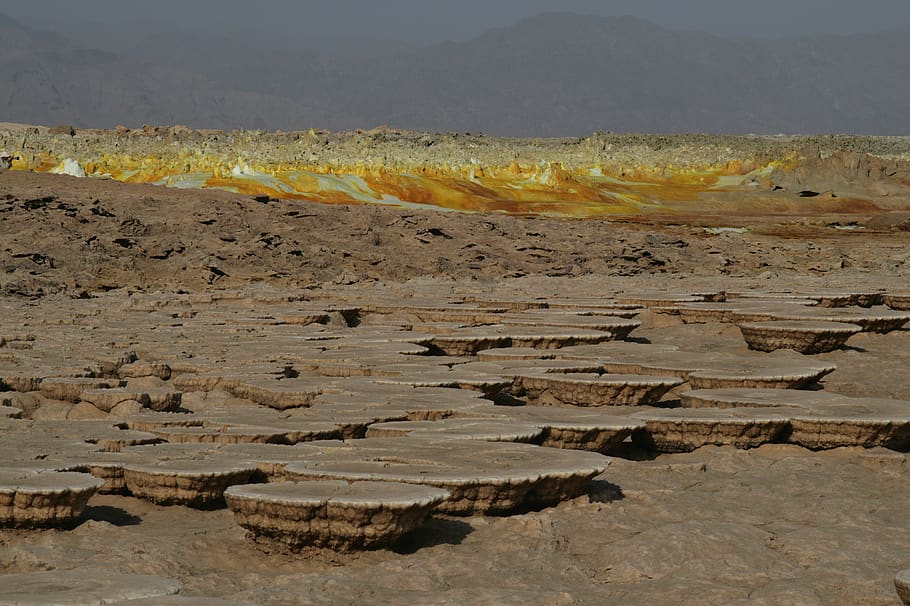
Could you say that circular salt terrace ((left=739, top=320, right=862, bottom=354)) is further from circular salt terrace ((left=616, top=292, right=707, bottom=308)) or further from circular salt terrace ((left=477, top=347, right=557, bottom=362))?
circular salt terrace ((left=616, top=292, right=707, bottom=308))

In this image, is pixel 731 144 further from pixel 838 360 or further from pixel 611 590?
pixel 611 590

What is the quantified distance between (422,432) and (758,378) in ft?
7.80

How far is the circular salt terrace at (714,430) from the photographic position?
5605 mm

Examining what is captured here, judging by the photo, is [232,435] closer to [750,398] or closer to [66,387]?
[66,387]

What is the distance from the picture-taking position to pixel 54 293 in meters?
13.7

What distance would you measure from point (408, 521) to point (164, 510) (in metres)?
1.16

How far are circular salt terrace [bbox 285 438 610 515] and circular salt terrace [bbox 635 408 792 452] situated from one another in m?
→ 1.04

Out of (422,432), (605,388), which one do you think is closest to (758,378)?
(605,388)

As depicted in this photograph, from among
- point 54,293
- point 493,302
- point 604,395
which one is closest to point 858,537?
point 604,395

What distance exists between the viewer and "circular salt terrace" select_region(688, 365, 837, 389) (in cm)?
657

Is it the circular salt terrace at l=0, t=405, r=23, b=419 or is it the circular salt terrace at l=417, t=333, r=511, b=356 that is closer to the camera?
the circular salt terrace at l=0, t=405, r=23, b=419

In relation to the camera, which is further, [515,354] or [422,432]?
[515,354]

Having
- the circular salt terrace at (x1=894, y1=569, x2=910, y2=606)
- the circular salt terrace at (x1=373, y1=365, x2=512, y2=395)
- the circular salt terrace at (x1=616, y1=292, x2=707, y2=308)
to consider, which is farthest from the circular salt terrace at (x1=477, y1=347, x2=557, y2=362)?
the circular salt terrace at (x1=894, y1=569, x2=910, y2=606)

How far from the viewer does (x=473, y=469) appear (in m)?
4.30
